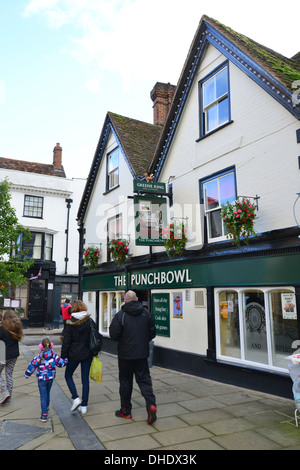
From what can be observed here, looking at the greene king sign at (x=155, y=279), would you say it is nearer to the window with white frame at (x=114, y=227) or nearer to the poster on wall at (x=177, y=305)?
the poster on wall at (x=177, y=305)

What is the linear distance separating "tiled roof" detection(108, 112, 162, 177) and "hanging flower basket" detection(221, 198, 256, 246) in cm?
548

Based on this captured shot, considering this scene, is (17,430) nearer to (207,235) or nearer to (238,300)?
(238,300)

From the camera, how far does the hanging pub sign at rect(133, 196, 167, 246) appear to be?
10.1 metres

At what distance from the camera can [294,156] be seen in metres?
7.05

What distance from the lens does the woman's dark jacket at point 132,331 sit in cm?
547

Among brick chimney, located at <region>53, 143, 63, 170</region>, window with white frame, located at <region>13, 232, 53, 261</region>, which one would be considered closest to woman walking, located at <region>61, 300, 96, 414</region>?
Answer: window with white frame, located at <region>13, 232, 53, 261</region>

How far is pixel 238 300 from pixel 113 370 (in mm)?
4254

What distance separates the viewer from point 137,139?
14484 mm

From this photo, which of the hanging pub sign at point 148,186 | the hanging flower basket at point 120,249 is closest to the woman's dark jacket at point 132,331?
the hanging pub sign at point 148,186

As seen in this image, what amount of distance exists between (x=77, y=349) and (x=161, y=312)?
4985mm

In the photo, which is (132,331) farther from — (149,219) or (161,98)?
(161,98)

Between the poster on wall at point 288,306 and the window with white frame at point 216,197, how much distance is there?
7.44 feet

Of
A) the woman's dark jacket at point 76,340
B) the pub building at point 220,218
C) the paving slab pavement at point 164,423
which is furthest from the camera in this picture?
the pub building at point 220,218

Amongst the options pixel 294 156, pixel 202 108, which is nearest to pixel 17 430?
pixel 294 156
